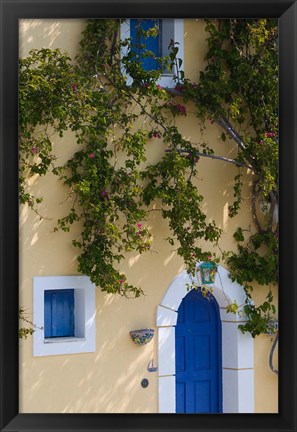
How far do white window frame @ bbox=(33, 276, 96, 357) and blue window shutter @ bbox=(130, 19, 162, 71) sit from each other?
1.82 meters

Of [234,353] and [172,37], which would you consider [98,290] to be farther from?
[172,37]

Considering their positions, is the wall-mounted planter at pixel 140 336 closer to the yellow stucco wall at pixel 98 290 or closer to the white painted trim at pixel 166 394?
the yellow stucco wall at pixel 98 290

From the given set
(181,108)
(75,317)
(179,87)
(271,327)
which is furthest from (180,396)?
(179,87)

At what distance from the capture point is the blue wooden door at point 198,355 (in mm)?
7422

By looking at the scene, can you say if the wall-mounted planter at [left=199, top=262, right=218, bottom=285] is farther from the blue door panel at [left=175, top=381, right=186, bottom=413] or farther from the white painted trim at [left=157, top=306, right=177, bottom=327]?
the blue door panel at [left=175, top=381, right=186, bottom=413]

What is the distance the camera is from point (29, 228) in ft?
21.5

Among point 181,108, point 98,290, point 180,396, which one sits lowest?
point 180,396

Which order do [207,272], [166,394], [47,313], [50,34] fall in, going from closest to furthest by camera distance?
[50,34], [47,313], [166,394], [207,272]

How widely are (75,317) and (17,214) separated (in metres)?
3.56

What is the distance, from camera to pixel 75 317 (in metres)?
6.83
